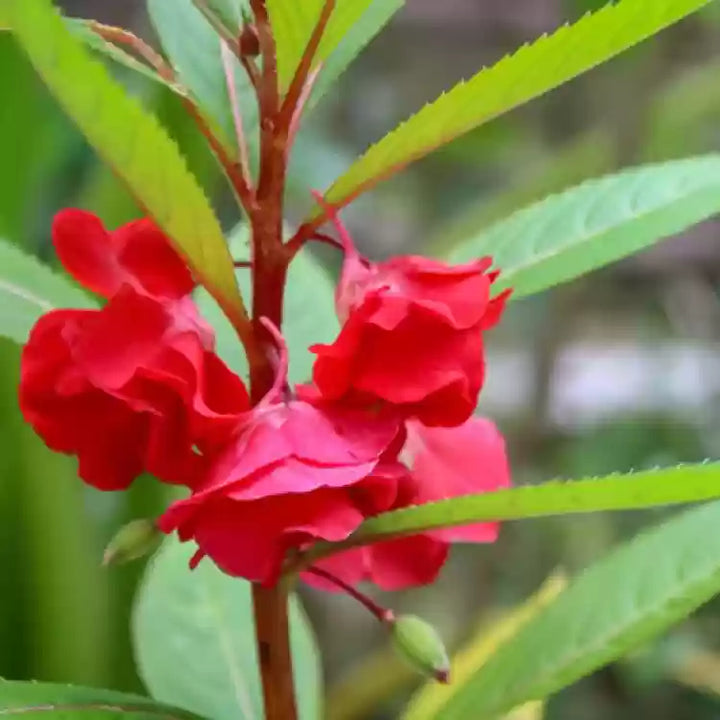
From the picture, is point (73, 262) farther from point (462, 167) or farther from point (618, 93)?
point (462, 167)

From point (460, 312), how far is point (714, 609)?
84 centimetres

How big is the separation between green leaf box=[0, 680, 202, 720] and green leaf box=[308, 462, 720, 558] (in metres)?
0.11

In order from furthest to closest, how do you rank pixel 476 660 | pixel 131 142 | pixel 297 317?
pixel 476 660, pixel 297 317, pixel 131 142

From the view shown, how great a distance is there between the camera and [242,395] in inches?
12.7

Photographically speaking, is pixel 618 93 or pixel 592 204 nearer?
pixel 592 204

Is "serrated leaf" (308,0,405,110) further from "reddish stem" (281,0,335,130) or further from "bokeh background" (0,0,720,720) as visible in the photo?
"bokeh background" (0,0,720,720)

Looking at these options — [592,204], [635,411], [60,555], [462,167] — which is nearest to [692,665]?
[635,411]

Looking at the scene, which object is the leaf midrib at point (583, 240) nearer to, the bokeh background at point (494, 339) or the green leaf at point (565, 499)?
the green leaf at point (565, 499)

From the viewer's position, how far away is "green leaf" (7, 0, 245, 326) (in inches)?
9.6

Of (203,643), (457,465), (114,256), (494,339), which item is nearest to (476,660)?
(203,643)

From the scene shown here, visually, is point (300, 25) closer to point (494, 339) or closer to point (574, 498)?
point (574, 498)

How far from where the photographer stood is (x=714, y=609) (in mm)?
1054

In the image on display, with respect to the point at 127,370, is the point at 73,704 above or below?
below

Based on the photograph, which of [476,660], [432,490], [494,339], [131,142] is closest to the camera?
[131,142]
